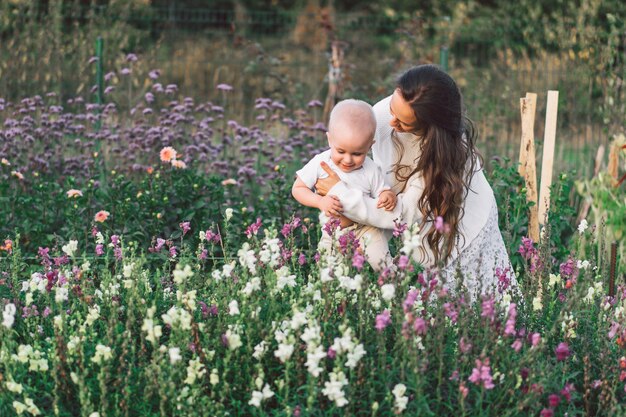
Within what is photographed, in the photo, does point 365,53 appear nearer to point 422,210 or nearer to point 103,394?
point 422,210

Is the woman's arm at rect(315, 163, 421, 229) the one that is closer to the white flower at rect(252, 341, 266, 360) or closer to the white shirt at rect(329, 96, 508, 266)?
the white shirt at rect(329, 96, 508, 266)

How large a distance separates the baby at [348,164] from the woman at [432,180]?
0.05 metres

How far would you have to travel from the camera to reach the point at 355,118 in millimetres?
3592

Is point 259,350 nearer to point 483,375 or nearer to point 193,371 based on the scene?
point 193,371

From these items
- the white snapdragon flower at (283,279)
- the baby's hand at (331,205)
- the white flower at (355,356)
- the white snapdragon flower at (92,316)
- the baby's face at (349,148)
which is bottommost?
the white snapdragon flower at (92,316)

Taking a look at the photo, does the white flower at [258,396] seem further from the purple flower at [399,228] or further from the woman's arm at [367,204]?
the woman's arm at [367,204]

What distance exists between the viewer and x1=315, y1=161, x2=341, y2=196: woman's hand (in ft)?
12.4

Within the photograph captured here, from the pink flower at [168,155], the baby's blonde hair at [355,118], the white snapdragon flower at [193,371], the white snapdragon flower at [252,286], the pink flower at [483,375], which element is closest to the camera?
the pink flower at [483,375]

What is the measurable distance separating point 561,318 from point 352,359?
26.4 inches

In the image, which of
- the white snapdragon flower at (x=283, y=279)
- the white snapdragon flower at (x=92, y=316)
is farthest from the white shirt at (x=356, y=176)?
the white snapdragon flower at (x=92, y=316)

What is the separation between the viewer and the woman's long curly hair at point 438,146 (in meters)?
3.86

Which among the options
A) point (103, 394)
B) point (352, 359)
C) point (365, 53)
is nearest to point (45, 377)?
point (103, 394)

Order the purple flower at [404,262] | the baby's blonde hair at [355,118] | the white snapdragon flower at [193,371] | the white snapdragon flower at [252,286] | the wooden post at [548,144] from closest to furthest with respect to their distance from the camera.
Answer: the white snapdragon flower at [193,371], the purple flower at [404,262], the white snapdragon flower at [252,286], the baby's blonde hair at [355,118], the wooden post at [548,144]

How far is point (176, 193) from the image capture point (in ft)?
17.6
